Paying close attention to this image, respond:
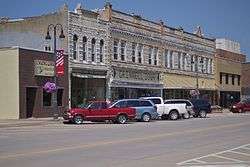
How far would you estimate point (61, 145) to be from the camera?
1973 centimetres

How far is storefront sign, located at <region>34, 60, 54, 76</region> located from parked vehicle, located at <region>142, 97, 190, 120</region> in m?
9.03

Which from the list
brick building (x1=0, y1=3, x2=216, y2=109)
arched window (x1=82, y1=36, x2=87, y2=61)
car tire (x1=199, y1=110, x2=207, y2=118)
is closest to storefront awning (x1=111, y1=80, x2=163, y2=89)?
brick building (x1=0, y1=3, x2=216, y2=109)

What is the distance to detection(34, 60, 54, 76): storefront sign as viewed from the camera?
4538 cm

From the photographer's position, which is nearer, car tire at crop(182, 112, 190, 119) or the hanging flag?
the hanging flag

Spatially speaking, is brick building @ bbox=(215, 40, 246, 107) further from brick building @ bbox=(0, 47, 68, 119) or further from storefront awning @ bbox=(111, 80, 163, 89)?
brick building @ bbox=(0, 47, 68, 119)

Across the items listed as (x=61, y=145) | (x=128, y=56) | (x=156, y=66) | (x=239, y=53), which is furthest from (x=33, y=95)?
(x=239, y=53)

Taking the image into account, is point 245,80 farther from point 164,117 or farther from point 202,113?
point 164,117

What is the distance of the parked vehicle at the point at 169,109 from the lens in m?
46.1

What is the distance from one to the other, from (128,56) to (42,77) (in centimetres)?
1440

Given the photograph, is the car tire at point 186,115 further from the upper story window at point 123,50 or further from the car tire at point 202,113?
the upper story window at point 123,50

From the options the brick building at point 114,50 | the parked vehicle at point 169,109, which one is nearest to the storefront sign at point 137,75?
the brick building at point 114,50

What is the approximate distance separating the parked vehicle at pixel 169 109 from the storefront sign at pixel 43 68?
9030 millimetres

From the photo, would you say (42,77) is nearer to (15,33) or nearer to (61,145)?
(15,33)

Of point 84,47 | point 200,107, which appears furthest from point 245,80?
point 84,47
